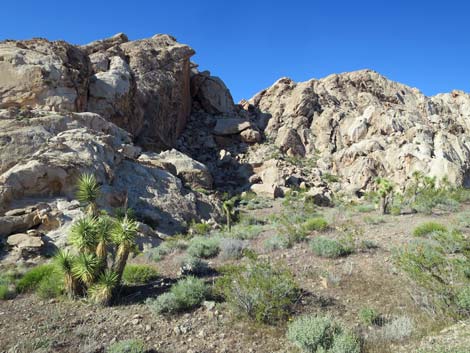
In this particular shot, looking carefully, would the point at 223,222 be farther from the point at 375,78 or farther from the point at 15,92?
the point at 375,78

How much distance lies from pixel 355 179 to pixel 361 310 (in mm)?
31976

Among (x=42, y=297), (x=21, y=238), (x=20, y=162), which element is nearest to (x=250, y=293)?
(x=42, y=297)

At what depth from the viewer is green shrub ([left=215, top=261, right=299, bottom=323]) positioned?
642cm

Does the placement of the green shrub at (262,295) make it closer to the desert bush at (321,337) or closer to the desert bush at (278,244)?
the desert bush at (321,337)

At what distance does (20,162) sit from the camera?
15789mm

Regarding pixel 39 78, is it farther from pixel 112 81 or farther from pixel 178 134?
pixel 178 134

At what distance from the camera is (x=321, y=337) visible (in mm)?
5242

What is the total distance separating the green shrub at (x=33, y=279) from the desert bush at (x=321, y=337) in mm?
6505

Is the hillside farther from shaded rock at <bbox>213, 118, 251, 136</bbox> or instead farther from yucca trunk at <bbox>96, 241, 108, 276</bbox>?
shaded rock at <bbox>213, 118, 251, 136</bbox>

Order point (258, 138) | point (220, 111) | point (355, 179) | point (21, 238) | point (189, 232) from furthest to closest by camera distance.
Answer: point (220, 111) → point (258, 138) → point (355, 179) → point (189, 232) → point (21, 238)

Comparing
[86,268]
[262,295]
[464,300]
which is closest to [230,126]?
[86,268]

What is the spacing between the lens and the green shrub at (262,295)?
6422 mm

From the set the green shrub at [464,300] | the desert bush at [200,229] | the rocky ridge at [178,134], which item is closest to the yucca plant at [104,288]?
the rocky ridge at [178,134]

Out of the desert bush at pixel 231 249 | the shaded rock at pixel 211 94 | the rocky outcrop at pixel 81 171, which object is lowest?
the desert bush at pixel 231 249
